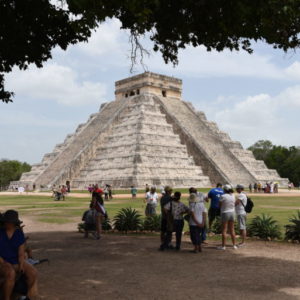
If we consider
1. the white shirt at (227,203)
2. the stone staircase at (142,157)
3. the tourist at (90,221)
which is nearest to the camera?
the white shirt at (227,203)

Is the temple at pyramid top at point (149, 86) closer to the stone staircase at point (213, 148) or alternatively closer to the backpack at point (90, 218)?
the stone staircase at point (213, 148)

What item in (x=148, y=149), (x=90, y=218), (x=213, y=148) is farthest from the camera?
(x=213, y=148)

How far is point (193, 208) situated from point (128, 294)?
423 centimetres

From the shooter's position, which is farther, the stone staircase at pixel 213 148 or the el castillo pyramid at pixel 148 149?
the stone staircase at pixel 213 148

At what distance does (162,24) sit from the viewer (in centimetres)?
898

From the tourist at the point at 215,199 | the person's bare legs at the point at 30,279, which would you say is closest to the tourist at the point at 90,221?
the tourist at the point at 215,199

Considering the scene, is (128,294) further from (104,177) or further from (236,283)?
(104,177)

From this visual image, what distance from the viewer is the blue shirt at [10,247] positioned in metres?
6.21

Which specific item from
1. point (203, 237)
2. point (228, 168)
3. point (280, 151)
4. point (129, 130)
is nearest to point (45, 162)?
point (129, 130)

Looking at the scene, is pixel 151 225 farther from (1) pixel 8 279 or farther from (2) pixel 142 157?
(2) pixel 142 157

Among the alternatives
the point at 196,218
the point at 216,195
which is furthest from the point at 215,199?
the point at 196,218

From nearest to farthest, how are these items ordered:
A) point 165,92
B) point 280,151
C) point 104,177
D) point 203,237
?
point 203,237
point 104,177
point 165,92
point 280,151

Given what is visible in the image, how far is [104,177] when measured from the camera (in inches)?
1781

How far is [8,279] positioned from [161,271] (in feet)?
12.2
